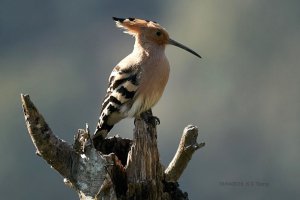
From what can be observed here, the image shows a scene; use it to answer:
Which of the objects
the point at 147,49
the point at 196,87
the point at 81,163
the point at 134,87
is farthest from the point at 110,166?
the point at 196,87

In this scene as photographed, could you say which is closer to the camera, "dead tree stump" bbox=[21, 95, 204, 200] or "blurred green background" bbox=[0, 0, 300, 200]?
"dead tree stump" bbox=[21, 95, 204, 200]

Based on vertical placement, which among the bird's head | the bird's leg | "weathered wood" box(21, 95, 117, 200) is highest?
the bird's head

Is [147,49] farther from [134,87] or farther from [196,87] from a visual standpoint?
[196,87]

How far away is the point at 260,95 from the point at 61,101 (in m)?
10.5

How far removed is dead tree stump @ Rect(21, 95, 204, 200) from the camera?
5129 mm

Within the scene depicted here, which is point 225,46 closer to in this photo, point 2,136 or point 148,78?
point 2,136

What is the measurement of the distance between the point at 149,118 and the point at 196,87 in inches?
2032

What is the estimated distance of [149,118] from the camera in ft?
20.1

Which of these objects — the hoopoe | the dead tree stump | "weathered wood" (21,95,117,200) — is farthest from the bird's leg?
"weathered wood" (21,95,117,200)

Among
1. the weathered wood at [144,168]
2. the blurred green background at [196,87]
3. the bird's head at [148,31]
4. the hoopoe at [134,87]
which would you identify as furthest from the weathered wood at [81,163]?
the blurred green background at [196,87]

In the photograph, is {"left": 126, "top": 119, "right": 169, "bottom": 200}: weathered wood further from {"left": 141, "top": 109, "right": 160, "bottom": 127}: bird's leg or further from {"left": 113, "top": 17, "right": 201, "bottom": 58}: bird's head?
{"left": 113, "top": 17, "right": 201, "bottom": 58}: bird's head

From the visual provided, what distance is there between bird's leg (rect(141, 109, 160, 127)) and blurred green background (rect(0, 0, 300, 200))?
34433mm

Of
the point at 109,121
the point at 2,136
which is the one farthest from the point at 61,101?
the point at 109,121

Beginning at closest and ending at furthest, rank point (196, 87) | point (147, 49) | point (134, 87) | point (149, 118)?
1. point (149, 118)
2. point (134, 87)
3. point (147, 49)
4. point (196, 87)
